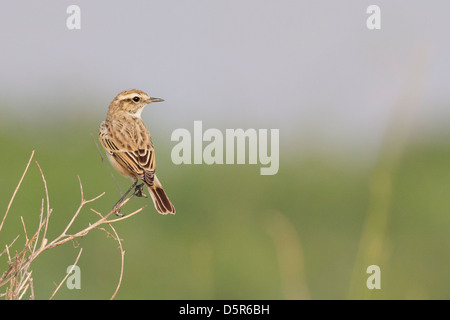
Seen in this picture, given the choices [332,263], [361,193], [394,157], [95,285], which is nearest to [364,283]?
[394,157]

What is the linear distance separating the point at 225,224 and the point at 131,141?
8.34 meters

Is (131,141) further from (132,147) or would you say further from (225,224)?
(225,224)

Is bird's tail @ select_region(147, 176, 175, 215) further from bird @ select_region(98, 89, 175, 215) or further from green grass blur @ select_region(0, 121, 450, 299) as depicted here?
green grass blur @ select_region(0, 121, 450, 299)

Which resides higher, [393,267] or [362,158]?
[362,158]

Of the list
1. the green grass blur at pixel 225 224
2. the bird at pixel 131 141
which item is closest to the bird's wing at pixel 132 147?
the bird at pixel 131 141

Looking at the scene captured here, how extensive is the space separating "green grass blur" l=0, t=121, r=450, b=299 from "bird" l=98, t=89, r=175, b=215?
6.07 metres

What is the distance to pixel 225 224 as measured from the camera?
13.7 meters

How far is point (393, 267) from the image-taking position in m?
13.2

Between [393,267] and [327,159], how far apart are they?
283 cm

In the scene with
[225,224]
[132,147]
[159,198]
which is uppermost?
[132,147]

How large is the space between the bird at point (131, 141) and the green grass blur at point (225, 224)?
6.07 meters

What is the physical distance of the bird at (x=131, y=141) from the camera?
17.4ft

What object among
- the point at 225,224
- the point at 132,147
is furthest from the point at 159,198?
the point at 225,224

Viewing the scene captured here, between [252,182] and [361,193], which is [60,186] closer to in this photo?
[252,182]
